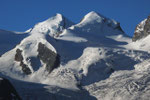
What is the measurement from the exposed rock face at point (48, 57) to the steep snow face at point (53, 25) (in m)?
68.2

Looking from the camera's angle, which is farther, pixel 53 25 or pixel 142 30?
pixel 53 25

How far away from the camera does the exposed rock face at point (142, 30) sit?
356 ft

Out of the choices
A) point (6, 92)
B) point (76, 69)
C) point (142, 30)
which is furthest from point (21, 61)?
point (142, 30)

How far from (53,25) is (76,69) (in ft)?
273

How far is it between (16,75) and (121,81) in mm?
19854

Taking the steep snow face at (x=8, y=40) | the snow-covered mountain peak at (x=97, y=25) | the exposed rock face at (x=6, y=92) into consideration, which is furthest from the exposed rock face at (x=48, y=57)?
the steep snow face at (x=8, y=40)

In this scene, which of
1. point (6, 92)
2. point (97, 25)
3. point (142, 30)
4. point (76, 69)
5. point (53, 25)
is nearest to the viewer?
point (6, 92)

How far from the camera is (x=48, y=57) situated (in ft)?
294

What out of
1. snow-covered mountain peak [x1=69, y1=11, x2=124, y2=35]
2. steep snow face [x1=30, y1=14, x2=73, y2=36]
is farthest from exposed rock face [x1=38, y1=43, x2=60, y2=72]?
steep snow face [x1=30, y1=14, x2=73, y2=36]

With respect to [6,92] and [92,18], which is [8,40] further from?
[6,92]

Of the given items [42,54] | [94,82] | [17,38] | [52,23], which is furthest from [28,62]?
[52,23]

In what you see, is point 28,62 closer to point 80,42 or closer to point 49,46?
point 49,46

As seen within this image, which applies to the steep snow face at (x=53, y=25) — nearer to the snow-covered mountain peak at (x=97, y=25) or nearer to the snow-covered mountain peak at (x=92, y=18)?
the snow-covered mountain peak at (x=92, y=18)

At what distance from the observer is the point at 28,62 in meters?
89.0
